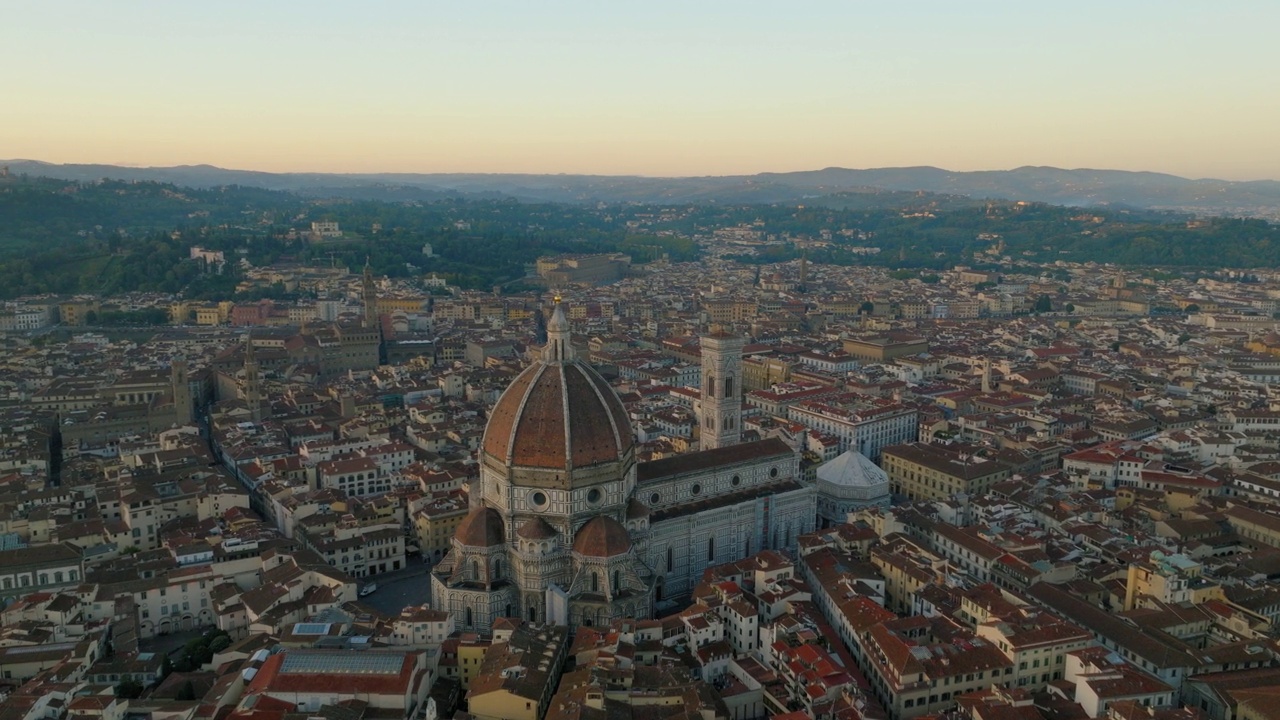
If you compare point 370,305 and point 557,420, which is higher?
point 557,420

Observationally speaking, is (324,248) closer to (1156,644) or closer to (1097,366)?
(1097,366)

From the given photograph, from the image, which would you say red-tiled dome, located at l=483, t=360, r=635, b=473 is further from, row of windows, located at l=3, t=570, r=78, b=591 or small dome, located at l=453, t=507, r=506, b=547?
row of windows, located at l=3, t=570, r=78, b=591

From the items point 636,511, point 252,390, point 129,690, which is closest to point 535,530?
point 636,511

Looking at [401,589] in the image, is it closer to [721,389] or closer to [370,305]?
[721,389]

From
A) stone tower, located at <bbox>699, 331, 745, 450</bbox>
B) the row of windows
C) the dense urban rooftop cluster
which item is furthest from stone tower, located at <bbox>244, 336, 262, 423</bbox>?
stone tower, located at <bbox>699, 331, 745, 450</bbox>

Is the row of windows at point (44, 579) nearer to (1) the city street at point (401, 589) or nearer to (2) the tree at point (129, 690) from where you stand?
(2) the tree at point (129, 690)

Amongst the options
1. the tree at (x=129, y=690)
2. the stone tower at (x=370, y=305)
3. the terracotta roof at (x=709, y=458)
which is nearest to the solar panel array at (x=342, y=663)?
the tree at (x=129, y=690)

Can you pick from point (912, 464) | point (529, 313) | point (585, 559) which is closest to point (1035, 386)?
point (912, 464)
